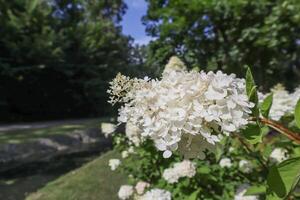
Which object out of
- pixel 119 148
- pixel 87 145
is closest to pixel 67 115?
pixel 87 145

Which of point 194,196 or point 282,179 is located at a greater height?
point 282,179

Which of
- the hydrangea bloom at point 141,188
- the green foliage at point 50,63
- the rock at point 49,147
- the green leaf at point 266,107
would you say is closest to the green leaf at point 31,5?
the green foliage at point 50,63

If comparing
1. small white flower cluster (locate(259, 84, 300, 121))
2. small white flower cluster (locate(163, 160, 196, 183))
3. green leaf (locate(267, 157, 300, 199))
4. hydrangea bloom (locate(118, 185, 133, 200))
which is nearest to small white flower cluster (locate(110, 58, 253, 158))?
green leaf (locate(267, 157, 300, 199))

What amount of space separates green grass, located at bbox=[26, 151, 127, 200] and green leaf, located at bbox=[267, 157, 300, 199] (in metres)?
4.69

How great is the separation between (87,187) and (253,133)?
6.08 meters

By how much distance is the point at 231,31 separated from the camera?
5.93m

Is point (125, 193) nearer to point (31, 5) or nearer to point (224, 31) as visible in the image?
point (224, 31)

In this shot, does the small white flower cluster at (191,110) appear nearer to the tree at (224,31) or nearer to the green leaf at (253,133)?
the green leaf at (253,133)

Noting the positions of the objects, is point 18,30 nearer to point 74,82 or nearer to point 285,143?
point 74,82

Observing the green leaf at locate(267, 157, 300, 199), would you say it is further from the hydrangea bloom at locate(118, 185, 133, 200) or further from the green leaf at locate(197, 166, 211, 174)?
the hydrangea bloom at locate(118, 185, 133, 200)

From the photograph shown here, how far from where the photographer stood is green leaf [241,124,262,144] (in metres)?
1.21

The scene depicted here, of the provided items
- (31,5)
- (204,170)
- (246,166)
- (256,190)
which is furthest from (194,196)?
(31,5)

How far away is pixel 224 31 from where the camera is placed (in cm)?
596

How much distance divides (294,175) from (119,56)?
2474 cm
